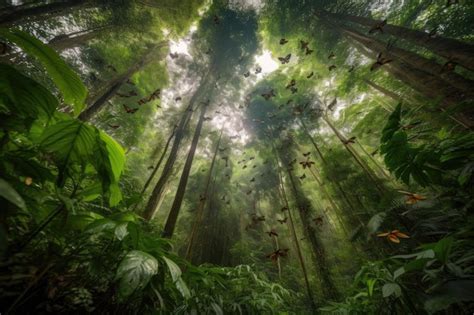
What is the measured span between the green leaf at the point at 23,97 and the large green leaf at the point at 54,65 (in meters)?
0.08

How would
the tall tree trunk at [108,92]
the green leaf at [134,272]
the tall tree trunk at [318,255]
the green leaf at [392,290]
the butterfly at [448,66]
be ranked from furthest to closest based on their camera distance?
1. the tall tree trunk at [318,255]
2. the tall tree trunk at [108,92]
3. the butterfly at [448,66]
4. the green leaf at [392,290]
5. the green leaf at [134,272]

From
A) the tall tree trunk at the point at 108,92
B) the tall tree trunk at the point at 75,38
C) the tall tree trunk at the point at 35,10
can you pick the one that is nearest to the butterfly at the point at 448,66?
the tall tree trunk at the point at 108,92

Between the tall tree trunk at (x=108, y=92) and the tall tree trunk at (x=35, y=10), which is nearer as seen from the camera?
the tall tree trunk at (x=35, y=10)

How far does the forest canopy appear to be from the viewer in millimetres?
1026

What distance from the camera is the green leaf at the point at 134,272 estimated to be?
973 millimetres

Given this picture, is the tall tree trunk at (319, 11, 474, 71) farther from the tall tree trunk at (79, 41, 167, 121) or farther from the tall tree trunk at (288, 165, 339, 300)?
the tall tree trunk at (79, 41, 167, 121)

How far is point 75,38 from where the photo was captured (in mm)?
7137

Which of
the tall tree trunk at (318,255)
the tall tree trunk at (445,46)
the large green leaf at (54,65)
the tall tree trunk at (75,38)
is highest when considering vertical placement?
the tall tree trunk at (75,38)

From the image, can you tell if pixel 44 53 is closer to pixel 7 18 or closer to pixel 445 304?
pixel 445 304

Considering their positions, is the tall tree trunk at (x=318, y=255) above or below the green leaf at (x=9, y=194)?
above

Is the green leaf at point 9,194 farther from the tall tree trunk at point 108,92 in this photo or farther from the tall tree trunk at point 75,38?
the tall tree trunk at point 75,38

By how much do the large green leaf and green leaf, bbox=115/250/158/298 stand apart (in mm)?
905

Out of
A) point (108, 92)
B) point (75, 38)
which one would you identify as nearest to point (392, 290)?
point (108, 92)

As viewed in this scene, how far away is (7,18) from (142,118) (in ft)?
16.1
